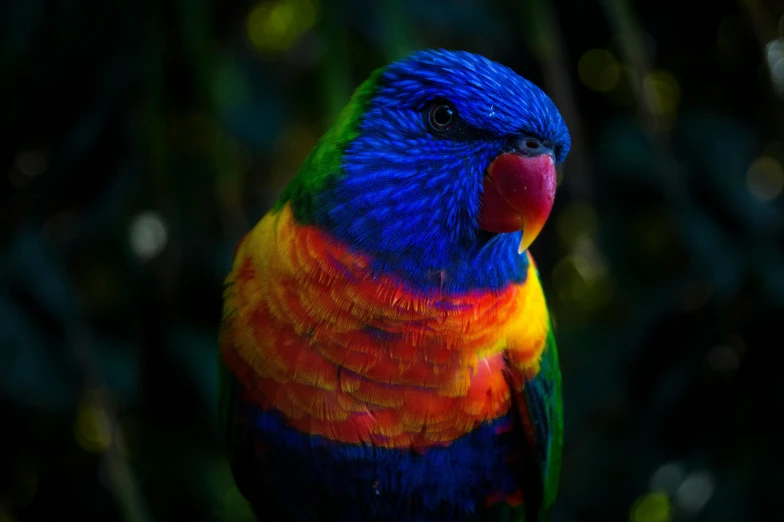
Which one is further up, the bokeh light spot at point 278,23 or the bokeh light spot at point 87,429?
the bokeh light spot at point 278,23

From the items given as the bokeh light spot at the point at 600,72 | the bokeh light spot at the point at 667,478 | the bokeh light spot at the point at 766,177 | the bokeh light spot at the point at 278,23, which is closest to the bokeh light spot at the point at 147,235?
the bokeh light spot at the point at 278,23

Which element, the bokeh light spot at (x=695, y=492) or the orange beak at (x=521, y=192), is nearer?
the orange beak at (x=521, y=192)

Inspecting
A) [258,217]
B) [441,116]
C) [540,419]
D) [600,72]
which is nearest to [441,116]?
[441,116]

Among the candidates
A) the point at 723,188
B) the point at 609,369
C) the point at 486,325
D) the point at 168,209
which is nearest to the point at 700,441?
the point at 609,369

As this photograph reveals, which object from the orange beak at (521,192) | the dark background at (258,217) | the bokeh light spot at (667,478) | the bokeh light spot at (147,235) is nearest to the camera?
the orange beak at (521,192)

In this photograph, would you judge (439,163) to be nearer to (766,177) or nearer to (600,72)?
(600,72)

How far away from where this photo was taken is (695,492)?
178 cm

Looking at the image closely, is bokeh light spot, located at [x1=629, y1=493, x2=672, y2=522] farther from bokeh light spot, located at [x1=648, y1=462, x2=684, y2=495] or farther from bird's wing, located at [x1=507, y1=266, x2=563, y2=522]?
bird's wing, located at [x1=507, y1=266, x2=563, y2=522]

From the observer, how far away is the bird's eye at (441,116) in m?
0.93

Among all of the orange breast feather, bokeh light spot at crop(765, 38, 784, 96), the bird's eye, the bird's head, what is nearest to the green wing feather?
the orange breast feather

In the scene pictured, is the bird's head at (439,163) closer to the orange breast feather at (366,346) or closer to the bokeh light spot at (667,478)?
the orange breast feather at (366,346)

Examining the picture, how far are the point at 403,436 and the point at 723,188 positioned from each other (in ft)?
4.10

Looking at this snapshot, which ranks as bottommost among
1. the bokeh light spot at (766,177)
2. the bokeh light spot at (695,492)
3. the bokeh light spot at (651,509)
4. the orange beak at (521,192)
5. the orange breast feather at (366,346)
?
the bokeh light spot at (651,509)

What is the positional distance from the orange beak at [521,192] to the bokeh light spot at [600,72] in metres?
1.16
